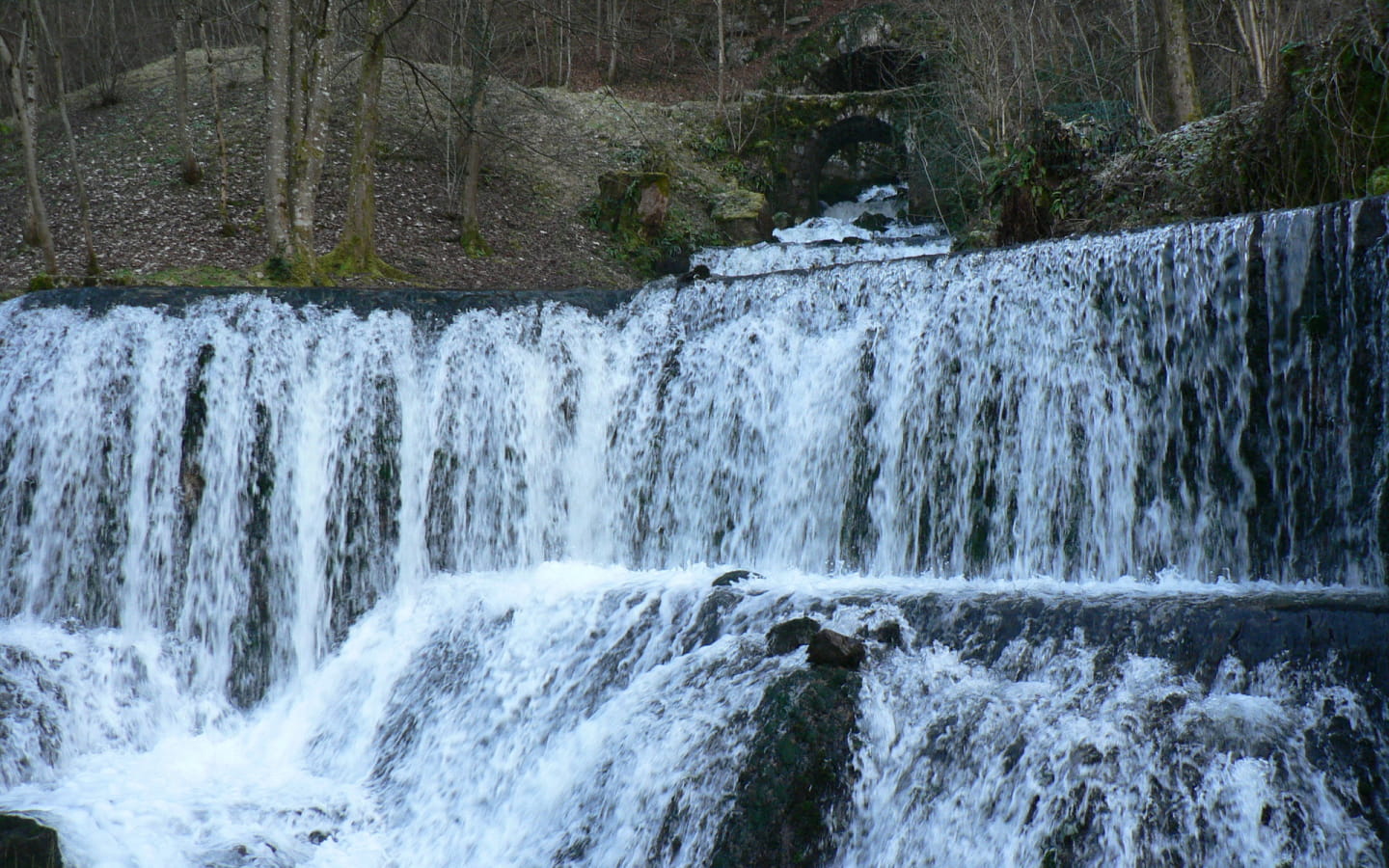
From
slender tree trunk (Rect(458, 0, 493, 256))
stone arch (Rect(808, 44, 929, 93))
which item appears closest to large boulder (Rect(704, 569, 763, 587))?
slender tree trunk (Rect(458, 0, 493, 256))

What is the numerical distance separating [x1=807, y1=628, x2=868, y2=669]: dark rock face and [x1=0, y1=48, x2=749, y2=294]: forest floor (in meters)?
8.05

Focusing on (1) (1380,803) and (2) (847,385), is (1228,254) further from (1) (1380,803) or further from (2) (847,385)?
(1) (1380,803)

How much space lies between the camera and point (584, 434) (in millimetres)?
9086

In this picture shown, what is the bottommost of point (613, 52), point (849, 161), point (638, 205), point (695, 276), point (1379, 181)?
point (695, 276)

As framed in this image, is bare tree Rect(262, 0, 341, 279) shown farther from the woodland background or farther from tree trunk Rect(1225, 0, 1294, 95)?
tree trunk Rect(1225, 0, 1294, 95)

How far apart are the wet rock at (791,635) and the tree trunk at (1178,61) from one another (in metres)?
9.34

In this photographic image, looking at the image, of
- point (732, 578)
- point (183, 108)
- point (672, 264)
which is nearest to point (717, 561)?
point (732, 578)

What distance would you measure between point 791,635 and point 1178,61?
9970 mm

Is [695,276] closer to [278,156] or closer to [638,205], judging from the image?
[278,156]

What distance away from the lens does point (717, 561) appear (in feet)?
26.9

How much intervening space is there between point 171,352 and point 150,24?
2122 centimetres

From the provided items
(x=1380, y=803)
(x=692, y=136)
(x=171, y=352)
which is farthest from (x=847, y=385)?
(x=692, y=136)

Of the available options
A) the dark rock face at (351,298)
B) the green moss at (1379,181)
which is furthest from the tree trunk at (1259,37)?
the dark rock face at (351,298)

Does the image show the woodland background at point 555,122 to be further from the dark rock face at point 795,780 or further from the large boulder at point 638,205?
the dark rock face at point 795,780
